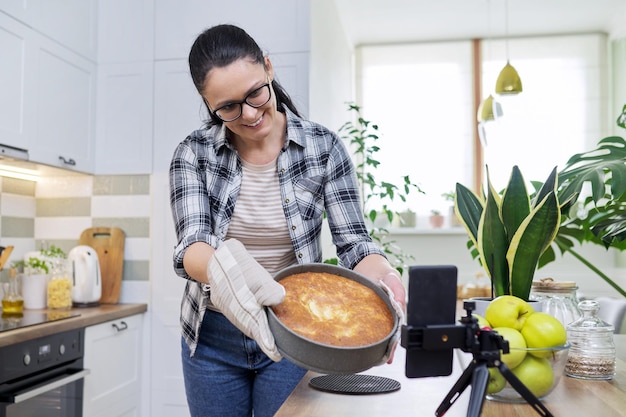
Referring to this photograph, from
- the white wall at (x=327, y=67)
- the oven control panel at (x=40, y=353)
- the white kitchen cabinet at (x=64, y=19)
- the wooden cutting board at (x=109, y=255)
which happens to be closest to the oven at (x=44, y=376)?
the oven control panel at (x=40, y=353)

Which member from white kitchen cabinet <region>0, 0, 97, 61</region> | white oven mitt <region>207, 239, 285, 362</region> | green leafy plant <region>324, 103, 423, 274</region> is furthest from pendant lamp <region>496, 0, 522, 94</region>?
white oven mitt <region>207, 239, 285, 362</region>

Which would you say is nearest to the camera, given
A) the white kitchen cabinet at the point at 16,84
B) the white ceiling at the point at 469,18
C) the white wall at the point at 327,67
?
the white kitchen cabinet at the point at 16,84

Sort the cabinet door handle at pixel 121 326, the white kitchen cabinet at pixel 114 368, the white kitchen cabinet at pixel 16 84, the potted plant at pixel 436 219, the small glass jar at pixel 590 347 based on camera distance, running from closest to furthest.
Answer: the small glass jar at pixel 590 347 < the white kitchen cabinet at pixel 16 84 < the white kitchen cabinet at pixel 114 368 < the cabinet door handle at pixel 121 326 < the potted plant at pixel 436 219

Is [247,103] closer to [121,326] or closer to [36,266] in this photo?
[121,326]

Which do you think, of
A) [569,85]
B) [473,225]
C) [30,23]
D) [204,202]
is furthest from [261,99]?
[569,85]

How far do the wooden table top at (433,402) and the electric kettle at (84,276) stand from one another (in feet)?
6.48

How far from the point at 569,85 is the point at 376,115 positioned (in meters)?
1.61

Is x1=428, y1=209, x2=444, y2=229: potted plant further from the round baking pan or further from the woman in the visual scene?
the round baking pan

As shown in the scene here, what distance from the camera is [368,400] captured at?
1.03 m

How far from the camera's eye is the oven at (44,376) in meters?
2.08

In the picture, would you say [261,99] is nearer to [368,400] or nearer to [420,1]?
[368,400]

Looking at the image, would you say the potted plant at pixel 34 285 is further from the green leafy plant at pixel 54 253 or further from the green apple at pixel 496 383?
the green apple at pixel 496 383

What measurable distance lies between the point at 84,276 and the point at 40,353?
0.65 meters

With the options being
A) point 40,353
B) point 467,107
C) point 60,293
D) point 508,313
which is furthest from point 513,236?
point 467,107
